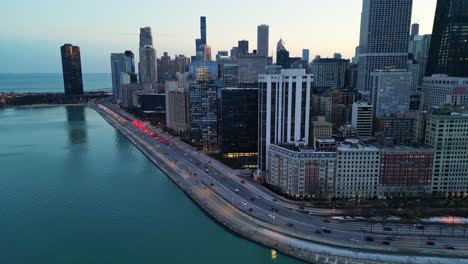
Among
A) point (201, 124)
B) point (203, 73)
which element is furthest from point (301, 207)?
point (203, 73)

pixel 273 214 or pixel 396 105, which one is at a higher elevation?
pixel 396 105

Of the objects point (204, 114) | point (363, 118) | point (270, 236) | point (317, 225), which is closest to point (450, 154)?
point (317, 225)

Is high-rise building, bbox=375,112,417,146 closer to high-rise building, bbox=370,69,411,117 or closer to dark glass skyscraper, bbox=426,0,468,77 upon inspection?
high-rise building, bbox=370,69,411,117

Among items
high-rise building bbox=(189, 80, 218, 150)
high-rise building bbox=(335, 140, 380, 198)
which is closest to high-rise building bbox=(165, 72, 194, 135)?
high-rise building bbox=(189, 80, 218, 150)

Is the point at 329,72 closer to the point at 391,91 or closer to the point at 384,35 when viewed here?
the point at 384,35

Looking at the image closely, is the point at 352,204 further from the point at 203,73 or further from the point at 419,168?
the point at 203,73

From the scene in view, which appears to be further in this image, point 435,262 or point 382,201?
point 382,201
